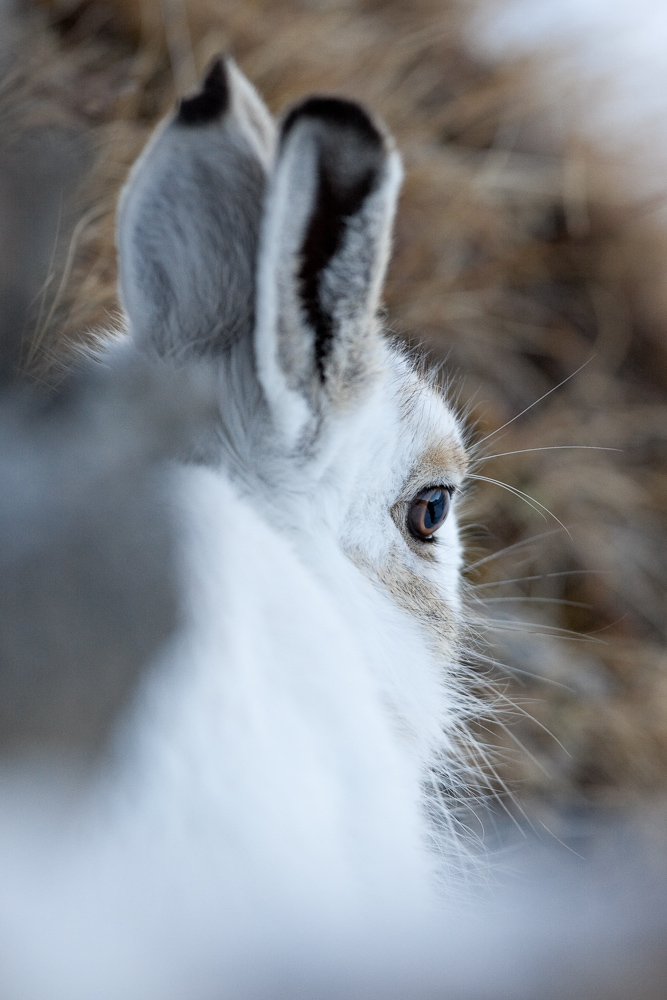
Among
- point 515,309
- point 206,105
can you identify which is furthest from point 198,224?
point 515,309

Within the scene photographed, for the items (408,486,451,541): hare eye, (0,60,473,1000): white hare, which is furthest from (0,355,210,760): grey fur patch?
(408,486,451,541): hare eye

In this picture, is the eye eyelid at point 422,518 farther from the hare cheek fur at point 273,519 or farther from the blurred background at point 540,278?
the blurred background at point 540,278

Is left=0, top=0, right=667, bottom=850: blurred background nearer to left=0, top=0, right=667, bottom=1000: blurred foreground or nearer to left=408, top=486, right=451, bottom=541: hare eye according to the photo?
left=0, top=0, right=667, bottom=1000: blurred foreground

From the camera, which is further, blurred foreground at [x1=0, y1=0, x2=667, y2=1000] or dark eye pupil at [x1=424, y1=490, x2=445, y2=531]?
blurred foreground at [x1=0, y1=0, x2=667, y2=1000]

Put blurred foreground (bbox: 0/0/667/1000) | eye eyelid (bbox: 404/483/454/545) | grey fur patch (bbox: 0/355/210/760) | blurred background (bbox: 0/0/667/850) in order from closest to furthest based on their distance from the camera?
grey fur patch (bbox: 0/355/210/760) → eye eyelid (bbox: 404/483/454/545) → blurred foreground (bbox: 0/0/667/1000) → blurred background (bbox: 0/0/667/850)

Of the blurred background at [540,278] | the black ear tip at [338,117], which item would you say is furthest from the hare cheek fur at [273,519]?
the blurred background at [540,278]

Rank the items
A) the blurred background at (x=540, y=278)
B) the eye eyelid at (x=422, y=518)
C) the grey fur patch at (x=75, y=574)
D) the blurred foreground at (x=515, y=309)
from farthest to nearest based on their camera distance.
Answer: the blurred background at (x=540, y=278) → the blurred foreground at (x=515, y=309) → the eye eyelid at (x=422, y=518) → the grey fur patch at (x=75, y=574)

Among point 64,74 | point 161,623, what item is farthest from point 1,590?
point 64,74

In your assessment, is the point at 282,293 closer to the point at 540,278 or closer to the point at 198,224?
the point at 198,224
